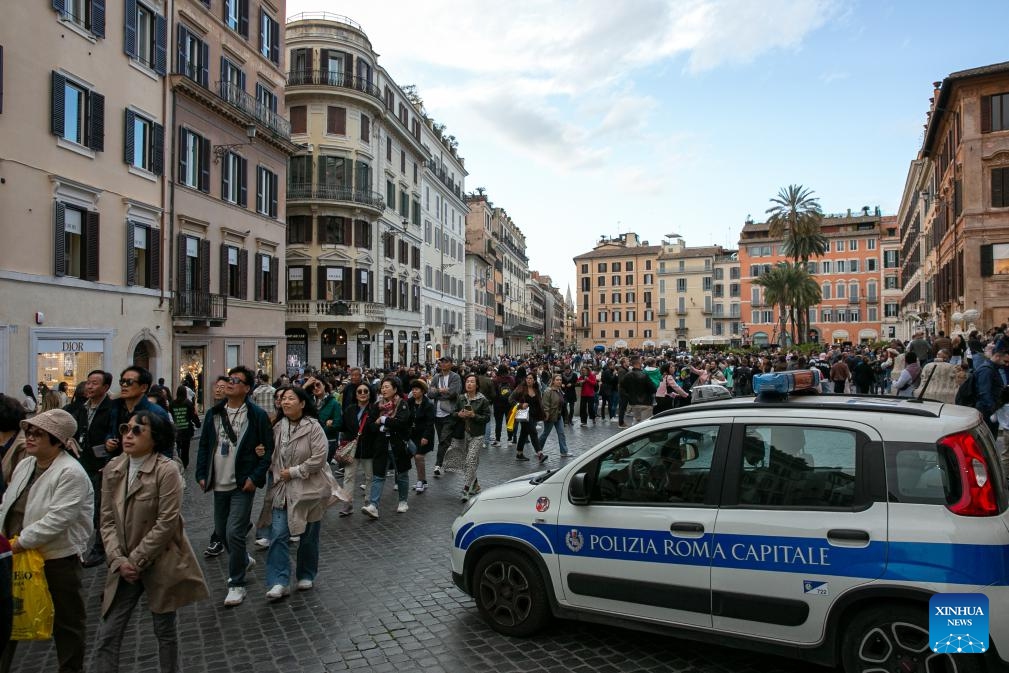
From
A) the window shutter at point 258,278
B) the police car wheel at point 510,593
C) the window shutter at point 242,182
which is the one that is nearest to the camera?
the police car wheel at point 510,593

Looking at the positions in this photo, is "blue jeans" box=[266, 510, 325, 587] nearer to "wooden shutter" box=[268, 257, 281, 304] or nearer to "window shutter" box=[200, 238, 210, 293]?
"window shutter" box=[200, 238, 210, 293]

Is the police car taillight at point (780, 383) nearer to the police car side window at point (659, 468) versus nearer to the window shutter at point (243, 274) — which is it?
the police car side window at point (659, 468)

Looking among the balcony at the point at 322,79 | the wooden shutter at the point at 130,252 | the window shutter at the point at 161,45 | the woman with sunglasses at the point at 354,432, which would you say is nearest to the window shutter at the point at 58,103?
the wooden shutter at the point at 130,252

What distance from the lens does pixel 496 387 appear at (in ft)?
53.2

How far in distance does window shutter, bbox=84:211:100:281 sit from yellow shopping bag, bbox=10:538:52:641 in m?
16.9

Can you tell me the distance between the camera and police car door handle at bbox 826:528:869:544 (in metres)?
3.78

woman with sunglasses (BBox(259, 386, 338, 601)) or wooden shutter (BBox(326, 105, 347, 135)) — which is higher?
wooden shutter (BBox(326, 105, 347, 135))

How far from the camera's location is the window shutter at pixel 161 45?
21047 mm

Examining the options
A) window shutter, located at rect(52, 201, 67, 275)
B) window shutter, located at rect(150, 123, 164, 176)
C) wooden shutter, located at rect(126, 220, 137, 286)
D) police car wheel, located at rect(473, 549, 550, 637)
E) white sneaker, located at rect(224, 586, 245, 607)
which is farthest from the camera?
window shutter, located at rect(150, 123, 164, 176)

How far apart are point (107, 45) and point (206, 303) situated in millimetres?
8215

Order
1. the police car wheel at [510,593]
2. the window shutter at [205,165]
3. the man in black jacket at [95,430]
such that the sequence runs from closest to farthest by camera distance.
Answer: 1. the police car wheel at [510,593]
2. the man in black jacket at [95,430]
3. the window shutter at [205,165]

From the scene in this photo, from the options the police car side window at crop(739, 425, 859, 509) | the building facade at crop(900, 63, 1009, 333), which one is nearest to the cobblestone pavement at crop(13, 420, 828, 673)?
the police car side window at crop(739, 425, 859, 509)

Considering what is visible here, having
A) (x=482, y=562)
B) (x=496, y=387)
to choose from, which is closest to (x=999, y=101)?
(x=496, y=387)

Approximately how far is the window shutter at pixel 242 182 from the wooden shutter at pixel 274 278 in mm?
2868
